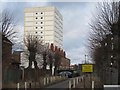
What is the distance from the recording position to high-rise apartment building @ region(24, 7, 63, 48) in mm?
120938

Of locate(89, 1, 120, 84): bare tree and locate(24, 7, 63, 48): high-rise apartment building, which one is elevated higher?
locate(24, 7, 63, 48): high-rise apartment building

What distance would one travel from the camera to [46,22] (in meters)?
130

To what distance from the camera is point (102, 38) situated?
91.9ft

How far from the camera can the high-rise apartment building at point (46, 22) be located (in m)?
121

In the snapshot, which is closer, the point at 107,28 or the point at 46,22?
the point at 107,28

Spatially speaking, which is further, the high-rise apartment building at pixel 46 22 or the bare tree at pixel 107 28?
the high-rise apartment building at pixel 46 22

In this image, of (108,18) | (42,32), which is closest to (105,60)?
(108,18)

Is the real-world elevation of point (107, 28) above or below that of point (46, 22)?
below

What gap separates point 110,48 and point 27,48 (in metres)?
26.6

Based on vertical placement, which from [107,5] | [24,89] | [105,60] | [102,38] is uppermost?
[107,5]

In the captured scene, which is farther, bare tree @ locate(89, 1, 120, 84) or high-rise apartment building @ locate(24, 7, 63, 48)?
high-rise apartment building @ locate(24, 7, 63, 48)

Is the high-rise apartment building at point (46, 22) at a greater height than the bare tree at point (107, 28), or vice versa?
the high-rise apartment building at point (46, 22)

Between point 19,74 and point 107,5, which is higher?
point 107,5

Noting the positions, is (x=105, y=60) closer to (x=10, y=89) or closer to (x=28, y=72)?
(x=10, y=89)
